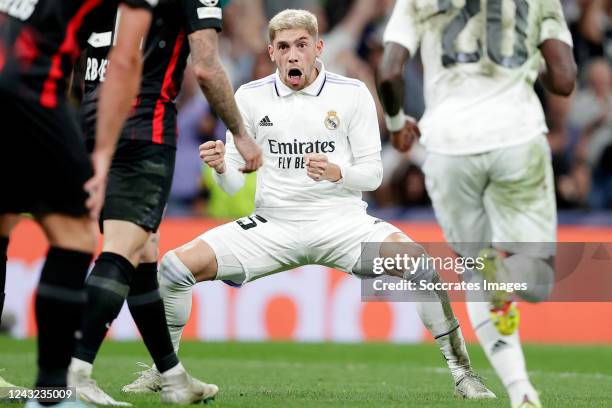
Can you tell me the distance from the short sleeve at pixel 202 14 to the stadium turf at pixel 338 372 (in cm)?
189

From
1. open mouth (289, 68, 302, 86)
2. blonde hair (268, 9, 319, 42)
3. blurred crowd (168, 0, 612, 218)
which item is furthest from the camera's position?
blurred crowd (168, 0, 612, 218)

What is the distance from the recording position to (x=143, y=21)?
4609mm

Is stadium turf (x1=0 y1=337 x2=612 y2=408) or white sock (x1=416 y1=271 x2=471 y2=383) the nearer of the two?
stadium turf (x1=0 y1=337 x2=612 y2=408)

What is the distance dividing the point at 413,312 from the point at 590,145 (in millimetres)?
3540

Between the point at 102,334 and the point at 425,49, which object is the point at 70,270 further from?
the point at 425,49

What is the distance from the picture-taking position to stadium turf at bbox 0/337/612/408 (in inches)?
257

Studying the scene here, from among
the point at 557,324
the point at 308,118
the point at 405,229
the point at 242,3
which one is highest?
the point at 242,3

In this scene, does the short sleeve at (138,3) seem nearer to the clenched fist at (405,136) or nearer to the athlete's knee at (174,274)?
the clenched fist at (405,136)

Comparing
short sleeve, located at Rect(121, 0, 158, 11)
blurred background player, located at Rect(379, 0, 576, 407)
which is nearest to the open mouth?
blurred background player, located at Rect(379, 0, 576, 407)

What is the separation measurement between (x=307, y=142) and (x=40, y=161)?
2.85 metres

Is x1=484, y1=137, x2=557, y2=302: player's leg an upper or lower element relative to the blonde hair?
lower

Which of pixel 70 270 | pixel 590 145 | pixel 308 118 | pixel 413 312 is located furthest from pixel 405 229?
pixel 70 270

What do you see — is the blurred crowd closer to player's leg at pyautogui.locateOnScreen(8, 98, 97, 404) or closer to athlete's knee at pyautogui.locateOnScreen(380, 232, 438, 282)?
athlete's knee at pyautogui.locateOnScreen(380, 232, 438, 282)

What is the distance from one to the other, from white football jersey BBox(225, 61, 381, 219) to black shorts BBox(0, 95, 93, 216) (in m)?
2.59
